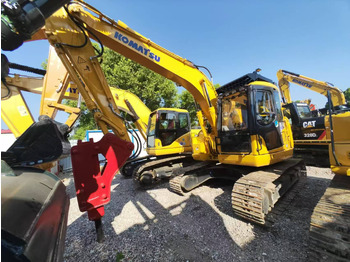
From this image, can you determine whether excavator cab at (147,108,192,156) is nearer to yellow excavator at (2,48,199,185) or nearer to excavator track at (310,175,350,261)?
yellow excavator at (2,48,199,185)

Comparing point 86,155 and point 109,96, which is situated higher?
point 109,96

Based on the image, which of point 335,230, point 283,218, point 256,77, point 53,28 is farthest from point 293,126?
point 53,28

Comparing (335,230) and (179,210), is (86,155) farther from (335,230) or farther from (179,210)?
(335,230)

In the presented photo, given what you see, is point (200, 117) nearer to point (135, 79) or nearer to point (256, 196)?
point (256, 196)

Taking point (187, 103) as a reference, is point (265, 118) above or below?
below

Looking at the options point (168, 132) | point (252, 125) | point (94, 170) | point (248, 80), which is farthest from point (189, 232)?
point (168, 132)

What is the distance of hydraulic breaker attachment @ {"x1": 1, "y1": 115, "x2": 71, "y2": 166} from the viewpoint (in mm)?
1758

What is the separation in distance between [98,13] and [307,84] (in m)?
10.2

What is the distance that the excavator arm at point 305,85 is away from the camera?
8367 millimetres

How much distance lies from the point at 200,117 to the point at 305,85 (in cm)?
728

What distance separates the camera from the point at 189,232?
125 inches

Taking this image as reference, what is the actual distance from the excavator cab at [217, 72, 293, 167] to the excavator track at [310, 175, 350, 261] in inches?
59.8

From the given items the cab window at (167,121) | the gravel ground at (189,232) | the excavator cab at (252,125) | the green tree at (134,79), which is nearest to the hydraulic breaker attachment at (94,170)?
the gravel ground at (189,232)

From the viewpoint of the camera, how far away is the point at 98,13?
3.17m
